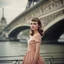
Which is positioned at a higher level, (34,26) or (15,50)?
(34,26)

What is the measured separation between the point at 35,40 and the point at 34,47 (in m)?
0.03

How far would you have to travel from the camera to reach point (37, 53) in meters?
1.12

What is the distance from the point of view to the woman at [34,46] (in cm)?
112

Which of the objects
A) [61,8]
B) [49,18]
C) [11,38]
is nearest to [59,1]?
Answer: [61,8]

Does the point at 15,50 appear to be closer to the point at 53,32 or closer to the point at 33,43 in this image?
the point at 53,32

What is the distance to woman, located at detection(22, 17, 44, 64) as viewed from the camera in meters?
1.12

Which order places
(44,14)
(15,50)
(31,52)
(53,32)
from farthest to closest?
1. (53,32)
2. (44,14)
3. (15,50)
4. (31,52)

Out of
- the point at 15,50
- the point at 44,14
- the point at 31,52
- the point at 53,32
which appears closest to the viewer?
the point at 31,52

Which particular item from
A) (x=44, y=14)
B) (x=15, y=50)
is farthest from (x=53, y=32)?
Result: (x=15, y=50)

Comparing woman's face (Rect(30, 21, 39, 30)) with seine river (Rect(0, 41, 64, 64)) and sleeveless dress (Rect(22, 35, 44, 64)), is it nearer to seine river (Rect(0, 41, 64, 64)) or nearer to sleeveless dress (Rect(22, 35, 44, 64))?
sleeveless dress (Rect(22, 35, 44, 64))

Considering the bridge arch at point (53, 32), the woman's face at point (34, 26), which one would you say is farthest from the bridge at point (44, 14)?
the woman's face at point (34, 26)

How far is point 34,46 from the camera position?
3.77 feet

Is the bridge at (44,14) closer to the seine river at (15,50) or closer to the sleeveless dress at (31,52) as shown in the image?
the seine river at (15,50)

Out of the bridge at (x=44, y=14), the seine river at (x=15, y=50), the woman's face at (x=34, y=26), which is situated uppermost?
the woman's face at (x=34, y=26)
